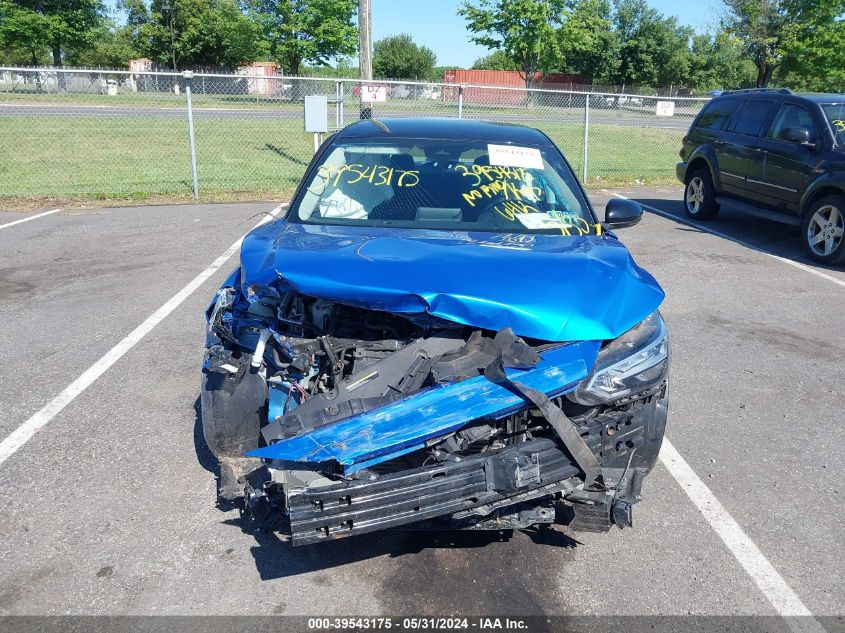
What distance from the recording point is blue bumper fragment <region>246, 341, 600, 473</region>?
8.19 ft

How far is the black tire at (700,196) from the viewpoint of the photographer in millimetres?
10977

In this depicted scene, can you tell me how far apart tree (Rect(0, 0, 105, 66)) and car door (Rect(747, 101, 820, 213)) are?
44.9 m

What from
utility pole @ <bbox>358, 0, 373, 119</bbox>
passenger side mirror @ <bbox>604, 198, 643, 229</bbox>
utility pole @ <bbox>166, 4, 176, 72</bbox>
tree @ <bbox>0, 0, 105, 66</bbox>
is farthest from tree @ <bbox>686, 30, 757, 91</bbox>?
passenger side mirror @ <bbox>604, 198, 643, 229</bbox>

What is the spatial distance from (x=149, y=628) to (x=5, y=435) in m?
2.08

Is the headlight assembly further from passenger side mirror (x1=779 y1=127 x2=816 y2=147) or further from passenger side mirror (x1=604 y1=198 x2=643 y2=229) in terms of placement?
passenger side mirror (x1=779 y1=127 x2=816 y2=147)

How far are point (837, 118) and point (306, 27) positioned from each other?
40.7m

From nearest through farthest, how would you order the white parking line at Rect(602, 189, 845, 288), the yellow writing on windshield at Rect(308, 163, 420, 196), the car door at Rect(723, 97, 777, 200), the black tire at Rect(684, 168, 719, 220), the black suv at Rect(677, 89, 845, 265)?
the yellow writing on windshield at Rect(308, 163, 420, 196), the white parking line at Rect(602, 189, 845, 288), the black suv at Rect(677, 89, 845, 265), the car door at Rect(723, 97, 777, 200), the black tire at Rect(684, 168, 719, 220)

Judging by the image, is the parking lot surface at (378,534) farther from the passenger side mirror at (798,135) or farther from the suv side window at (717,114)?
the suv side window at (717,114)

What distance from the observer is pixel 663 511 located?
361cm

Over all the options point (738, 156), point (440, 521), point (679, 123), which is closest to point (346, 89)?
point (738, 156)

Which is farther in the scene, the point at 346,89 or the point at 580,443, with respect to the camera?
the point at 346,89

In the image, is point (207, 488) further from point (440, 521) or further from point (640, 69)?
point (640, 69)

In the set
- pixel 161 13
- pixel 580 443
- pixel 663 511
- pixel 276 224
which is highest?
pixel 161 13

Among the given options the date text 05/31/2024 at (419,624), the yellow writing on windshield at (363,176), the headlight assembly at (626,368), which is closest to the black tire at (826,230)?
the yellow writing on windshield at (363,176)
